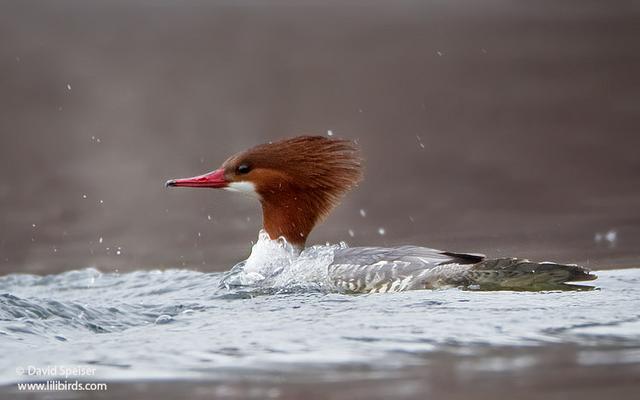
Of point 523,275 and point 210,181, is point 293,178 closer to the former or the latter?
point 210,181

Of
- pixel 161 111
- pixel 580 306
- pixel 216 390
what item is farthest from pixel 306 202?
pixel 161 111

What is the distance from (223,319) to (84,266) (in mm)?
3181

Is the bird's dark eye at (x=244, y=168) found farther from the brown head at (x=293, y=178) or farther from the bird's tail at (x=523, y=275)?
the bird's tail at (x=523, y=275)

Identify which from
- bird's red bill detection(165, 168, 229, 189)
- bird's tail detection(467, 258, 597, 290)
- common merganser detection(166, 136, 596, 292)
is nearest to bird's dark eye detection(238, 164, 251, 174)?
common merganser detection(166, 136, 596, 292)

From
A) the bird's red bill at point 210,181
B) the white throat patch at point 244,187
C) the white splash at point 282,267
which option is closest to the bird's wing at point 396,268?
the white splash at point 282,267

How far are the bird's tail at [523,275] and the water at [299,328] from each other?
11 centimetres

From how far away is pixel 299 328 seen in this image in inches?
227

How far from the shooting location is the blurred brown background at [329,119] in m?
9.89

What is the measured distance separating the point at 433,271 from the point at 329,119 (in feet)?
19.2

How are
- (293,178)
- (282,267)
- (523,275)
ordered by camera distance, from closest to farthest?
(523,275) → (282,267) → (293,178)

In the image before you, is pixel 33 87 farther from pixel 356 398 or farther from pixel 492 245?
pixel 356 398

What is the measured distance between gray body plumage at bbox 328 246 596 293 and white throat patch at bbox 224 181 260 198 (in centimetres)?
82

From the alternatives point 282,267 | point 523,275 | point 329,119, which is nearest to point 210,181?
point 282,267

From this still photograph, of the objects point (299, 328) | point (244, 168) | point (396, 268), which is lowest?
point (299, 328)
